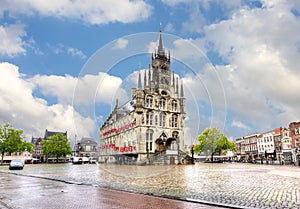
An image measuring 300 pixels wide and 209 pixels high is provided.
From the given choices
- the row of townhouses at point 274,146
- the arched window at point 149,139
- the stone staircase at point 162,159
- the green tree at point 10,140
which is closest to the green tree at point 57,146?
the green tree at point 10,140

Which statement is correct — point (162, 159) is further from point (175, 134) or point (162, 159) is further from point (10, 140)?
point (10, 140)

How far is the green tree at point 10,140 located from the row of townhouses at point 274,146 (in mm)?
68854

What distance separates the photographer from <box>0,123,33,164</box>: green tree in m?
71.0

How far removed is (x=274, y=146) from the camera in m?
86.6

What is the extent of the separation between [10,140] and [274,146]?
84.1m

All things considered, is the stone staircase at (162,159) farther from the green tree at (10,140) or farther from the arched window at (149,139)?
the green tree at (10,140)

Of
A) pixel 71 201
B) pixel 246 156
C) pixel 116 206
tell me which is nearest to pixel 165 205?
pixel 116 206

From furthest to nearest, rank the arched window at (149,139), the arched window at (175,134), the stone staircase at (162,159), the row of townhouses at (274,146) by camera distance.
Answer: the row of townhouses at (274,146)
the arched window at (175,134)
the arched window at (149,139)
the stone staircase at (162,159)

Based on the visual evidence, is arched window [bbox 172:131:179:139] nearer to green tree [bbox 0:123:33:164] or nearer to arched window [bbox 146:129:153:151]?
arched window [bbox 146:129:153:151]

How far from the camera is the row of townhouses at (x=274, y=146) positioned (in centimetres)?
6350

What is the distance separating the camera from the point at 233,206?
850 cm

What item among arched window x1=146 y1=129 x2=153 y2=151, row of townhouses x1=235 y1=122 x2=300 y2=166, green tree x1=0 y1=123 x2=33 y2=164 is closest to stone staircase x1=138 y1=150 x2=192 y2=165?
arched window x1=146 y1=129 x2=153 y2=151

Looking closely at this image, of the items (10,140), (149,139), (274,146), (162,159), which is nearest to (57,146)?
(10,140)

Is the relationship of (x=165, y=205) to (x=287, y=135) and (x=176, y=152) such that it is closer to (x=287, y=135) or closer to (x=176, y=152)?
(x=176, y=152)
